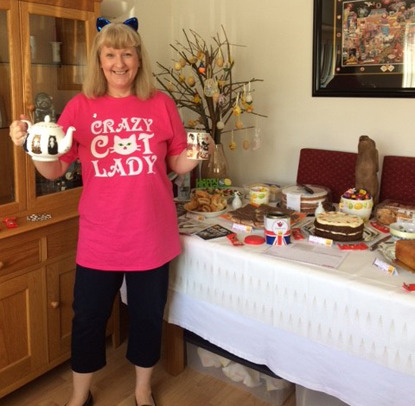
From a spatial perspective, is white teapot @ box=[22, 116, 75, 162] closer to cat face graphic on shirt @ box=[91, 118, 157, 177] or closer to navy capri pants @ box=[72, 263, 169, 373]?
cat face graphic on shirt @ box=[91, 118, 157, 177]

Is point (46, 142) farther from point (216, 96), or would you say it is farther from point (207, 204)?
point (216, 96)

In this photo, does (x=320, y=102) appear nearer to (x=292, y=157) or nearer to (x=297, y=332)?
(x=292, y=157)

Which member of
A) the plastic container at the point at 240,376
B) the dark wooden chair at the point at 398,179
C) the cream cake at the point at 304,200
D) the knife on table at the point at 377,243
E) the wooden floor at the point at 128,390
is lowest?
the wooden floor at the point at 128,390

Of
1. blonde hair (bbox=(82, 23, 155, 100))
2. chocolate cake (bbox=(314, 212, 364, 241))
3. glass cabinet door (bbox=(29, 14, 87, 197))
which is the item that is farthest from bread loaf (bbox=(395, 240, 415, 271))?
glass cabinet door (bbox=(29, 14, 87, 197))

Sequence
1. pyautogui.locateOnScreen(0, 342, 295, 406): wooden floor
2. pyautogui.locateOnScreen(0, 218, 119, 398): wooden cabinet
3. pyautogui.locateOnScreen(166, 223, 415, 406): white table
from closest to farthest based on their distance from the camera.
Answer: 1. pyautogui.locateOnScreen(166, 223, 415, 406): white table
2. pyautogui.locateOnScreen(0, 218, 119, 398): wooden cabinet
3. pyautogui.locateOnScreen(0, 342, 295, 406): wooden floor

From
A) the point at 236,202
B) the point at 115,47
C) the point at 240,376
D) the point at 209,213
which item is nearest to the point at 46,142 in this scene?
the point at 115,47

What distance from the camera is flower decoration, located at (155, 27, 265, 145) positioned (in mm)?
2195

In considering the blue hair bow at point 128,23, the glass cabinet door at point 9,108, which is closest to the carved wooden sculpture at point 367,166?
the blue hair bow at point 128,23

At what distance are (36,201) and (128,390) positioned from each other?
854mm

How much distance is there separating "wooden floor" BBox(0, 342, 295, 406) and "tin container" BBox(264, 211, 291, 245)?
2.26 feet

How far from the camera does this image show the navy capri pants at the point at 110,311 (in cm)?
168

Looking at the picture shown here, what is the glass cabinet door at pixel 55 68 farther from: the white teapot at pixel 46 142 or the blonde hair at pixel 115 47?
the white teapot at pixel 46 142

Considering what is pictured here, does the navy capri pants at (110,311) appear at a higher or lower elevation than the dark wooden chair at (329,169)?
lower

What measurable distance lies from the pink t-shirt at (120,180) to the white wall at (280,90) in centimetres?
95
